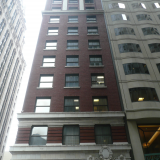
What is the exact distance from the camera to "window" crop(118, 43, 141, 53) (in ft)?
78.0

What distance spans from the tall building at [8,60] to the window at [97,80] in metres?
40.6

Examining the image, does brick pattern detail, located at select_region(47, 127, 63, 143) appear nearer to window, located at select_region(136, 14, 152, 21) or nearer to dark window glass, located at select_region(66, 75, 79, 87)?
dark window glass, located at select_region(66, 75, 79, 87)

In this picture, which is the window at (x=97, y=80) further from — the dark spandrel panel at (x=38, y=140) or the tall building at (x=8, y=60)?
the tall building at (x=8, y=60)

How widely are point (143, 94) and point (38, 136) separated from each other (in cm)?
1323

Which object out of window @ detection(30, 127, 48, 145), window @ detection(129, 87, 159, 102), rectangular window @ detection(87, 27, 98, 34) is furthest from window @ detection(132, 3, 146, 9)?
window @ detection(30, 127, 48, 145)

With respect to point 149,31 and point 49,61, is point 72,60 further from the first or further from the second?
point 149,31

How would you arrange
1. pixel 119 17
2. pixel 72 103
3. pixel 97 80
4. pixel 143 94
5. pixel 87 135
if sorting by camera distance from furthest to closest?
pixel 119 17
pixel 97 80
pixel 72 103
pixel 143 94
pixel 87 135

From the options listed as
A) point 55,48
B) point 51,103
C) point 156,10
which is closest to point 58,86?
point 51,103

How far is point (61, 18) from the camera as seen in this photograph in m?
31.3

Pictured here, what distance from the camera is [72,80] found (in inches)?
853

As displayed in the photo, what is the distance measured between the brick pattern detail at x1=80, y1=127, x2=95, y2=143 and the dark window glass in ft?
20.7

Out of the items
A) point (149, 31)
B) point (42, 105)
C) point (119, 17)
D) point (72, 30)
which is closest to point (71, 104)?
point (42, 105)

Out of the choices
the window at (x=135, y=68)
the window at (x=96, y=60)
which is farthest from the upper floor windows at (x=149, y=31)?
the window at (x=96, y=60)

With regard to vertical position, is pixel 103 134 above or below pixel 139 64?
below
